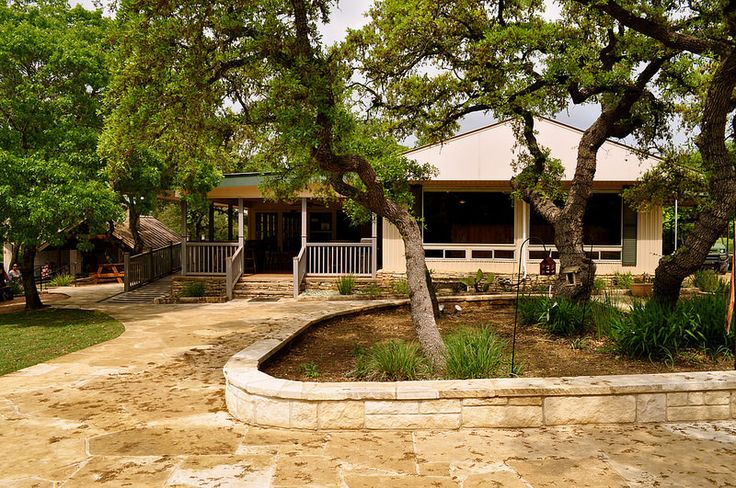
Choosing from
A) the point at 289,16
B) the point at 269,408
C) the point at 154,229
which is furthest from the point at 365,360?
the point at 154,229

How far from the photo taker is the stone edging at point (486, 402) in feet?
14.4

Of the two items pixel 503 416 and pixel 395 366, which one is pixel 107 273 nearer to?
pixel 395 366

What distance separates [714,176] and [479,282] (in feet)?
25.7

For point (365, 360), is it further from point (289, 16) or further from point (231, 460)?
point (289, 16)

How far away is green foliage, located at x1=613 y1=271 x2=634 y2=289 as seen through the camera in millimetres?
14281

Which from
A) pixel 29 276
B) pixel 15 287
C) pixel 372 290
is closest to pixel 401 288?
pixel 372 290

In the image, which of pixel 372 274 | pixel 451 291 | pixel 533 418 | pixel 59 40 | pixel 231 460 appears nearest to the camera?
pixel 231 460

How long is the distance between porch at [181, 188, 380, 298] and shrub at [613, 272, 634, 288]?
6.70 meters

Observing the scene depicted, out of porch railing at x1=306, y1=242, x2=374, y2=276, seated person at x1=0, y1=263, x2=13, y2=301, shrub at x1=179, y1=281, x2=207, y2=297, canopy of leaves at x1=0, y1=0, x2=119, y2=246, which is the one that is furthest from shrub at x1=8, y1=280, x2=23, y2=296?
porch railing at x1=306, y1=242, x2=374, y2=276

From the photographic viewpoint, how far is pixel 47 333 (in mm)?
9906

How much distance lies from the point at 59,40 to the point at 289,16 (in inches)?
283

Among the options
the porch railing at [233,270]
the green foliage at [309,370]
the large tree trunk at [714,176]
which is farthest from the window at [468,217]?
the green foliage at [309,370]

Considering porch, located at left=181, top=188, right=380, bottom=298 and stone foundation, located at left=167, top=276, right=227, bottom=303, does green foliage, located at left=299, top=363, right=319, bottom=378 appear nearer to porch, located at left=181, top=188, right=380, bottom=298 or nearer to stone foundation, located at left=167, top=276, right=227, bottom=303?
porch, located at left=181, top=188, right=380, bottom=298

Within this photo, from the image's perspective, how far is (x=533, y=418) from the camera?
445 cm
